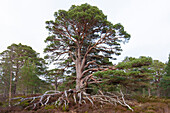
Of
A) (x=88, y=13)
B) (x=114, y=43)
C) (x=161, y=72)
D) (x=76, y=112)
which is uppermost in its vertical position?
(x=88, y=13)

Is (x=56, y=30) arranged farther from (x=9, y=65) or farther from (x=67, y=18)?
(x=9, y=65)

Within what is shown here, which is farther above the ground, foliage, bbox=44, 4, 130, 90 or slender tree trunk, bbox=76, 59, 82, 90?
foliage, bbox=44, 4, 130, 90

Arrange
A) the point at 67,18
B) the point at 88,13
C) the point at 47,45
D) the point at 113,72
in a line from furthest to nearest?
1. the point at 47,45
2. the point at 67,18
3. the point at 88,13
4. the point at 113,72

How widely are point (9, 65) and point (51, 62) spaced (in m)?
4.26

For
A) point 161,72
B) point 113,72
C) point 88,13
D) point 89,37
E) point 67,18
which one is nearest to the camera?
point 113,72

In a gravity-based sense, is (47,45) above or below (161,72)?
above

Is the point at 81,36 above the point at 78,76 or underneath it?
above

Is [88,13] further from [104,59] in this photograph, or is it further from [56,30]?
[104,59]

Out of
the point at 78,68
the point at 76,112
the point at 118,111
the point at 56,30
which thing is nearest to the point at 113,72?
the point at 118,111

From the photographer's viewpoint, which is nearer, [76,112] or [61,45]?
[76,112]

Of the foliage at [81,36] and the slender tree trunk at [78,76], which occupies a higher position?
the foliage at [81,36]

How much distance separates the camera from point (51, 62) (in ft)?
41.3

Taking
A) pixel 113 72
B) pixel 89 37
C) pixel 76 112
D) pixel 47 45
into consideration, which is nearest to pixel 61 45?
pixel 47 45

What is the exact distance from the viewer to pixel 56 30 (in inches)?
450
